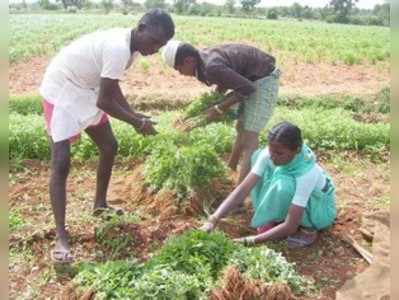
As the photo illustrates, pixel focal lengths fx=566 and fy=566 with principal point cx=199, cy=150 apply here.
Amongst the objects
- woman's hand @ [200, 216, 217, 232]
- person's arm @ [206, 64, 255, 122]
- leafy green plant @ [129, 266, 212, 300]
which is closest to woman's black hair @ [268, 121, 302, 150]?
woman's hand @ [200, 216, 217, 232]

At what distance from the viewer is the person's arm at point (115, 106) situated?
3609 mm

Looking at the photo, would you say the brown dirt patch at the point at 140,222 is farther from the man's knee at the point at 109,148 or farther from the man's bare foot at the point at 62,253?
the man's knee at the point at 109,148

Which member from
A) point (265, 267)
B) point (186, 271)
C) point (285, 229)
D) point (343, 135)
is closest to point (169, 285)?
point (186, 271)

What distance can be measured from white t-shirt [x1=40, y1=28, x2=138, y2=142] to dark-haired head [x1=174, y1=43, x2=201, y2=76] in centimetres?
41

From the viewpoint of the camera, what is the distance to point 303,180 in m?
3.82

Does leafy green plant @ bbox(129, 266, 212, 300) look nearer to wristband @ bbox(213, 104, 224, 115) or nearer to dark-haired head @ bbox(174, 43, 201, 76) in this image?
dark-haired head @ bbox(174, 43, 201, 76)

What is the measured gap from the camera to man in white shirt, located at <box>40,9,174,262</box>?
3.61m

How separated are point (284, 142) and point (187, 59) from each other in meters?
1.03

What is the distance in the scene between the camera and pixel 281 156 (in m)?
3.71

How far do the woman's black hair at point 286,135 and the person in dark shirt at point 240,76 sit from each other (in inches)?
31.4

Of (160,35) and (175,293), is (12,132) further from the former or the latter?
(175,293)

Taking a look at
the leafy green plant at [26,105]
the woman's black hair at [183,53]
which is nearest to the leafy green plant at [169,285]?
the woman's black hair at [183,53]

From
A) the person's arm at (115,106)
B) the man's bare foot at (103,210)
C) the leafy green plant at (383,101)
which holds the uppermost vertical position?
the person's arm at (115,106)

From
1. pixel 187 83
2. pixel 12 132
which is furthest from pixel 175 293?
pixel 187 83
